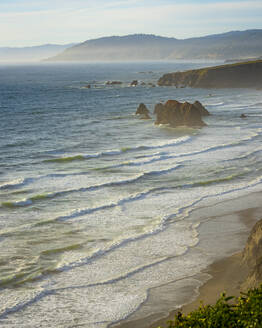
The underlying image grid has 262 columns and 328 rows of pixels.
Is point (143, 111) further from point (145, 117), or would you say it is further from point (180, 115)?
point (180, 115)

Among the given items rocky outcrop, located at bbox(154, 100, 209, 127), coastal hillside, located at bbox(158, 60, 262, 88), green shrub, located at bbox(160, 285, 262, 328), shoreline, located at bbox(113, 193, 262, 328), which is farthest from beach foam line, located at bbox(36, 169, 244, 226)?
coastal hillside, located at bbox(158, 60, 262, 88)

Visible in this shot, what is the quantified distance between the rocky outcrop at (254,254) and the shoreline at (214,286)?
11.6 inches

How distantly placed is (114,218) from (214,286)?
745cm

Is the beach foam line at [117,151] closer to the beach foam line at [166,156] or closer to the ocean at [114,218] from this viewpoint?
the ocean at [114,218]

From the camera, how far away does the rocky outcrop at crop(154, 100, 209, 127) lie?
50531mm

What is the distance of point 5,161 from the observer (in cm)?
3294

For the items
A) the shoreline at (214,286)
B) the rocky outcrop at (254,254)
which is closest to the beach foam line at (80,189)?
the shoreline at (214,286)

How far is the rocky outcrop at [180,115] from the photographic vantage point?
1989 inches

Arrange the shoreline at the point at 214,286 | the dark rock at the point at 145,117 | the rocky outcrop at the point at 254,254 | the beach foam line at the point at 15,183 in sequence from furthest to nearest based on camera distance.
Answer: the dark rock at the point at 145,117
the beach foam line at the point at 15,183
the rocky outcrop at the point at 254,254
the shoreline at the point at 214,286

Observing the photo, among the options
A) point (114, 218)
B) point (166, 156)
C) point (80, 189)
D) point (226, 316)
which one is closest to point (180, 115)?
point (166, 156)

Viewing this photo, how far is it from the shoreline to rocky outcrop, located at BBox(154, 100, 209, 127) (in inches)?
1339

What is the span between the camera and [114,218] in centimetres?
2122

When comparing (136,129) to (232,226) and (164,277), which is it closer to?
(232,226)

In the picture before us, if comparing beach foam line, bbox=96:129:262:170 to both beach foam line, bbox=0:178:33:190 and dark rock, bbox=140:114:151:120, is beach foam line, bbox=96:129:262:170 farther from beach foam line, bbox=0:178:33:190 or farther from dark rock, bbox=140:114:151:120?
dark rock, bbox=140:114:151:120
